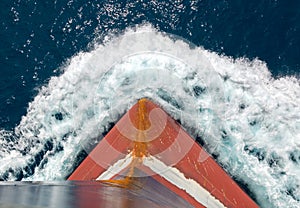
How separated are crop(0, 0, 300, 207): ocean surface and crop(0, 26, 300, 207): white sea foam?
0.15 ft

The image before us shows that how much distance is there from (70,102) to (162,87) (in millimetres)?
4464

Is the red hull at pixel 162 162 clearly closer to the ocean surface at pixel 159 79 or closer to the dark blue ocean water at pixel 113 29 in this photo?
the ocean surface at pixel 159 79

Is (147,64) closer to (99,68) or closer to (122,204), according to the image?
(99,68)

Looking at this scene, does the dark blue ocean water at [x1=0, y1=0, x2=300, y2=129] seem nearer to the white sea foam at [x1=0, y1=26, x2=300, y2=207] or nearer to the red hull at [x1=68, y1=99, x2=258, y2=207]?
the white sea foam at [x1=0, y1=26, x2=300, y2=207]

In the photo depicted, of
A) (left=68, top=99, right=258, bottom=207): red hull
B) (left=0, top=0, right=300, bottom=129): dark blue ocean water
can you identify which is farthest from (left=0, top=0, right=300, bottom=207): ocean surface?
(left=68, top=99, right=258, bottom=207): red hull

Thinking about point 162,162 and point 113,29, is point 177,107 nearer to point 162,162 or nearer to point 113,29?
point 162,162

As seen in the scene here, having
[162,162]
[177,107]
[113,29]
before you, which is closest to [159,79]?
[177,107]

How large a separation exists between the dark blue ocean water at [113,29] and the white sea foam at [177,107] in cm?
49

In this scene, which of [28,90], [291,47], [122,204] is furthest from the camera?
[28,90]

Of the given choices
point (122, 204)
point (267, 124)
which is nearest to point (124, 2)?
point (267, 124)

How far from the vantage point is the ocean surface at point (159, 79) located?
17.9 m

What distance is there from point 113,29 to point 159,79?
3.20 meters

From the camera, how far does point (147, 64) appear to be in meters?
19.7

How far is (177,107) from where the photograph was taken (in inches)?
753
